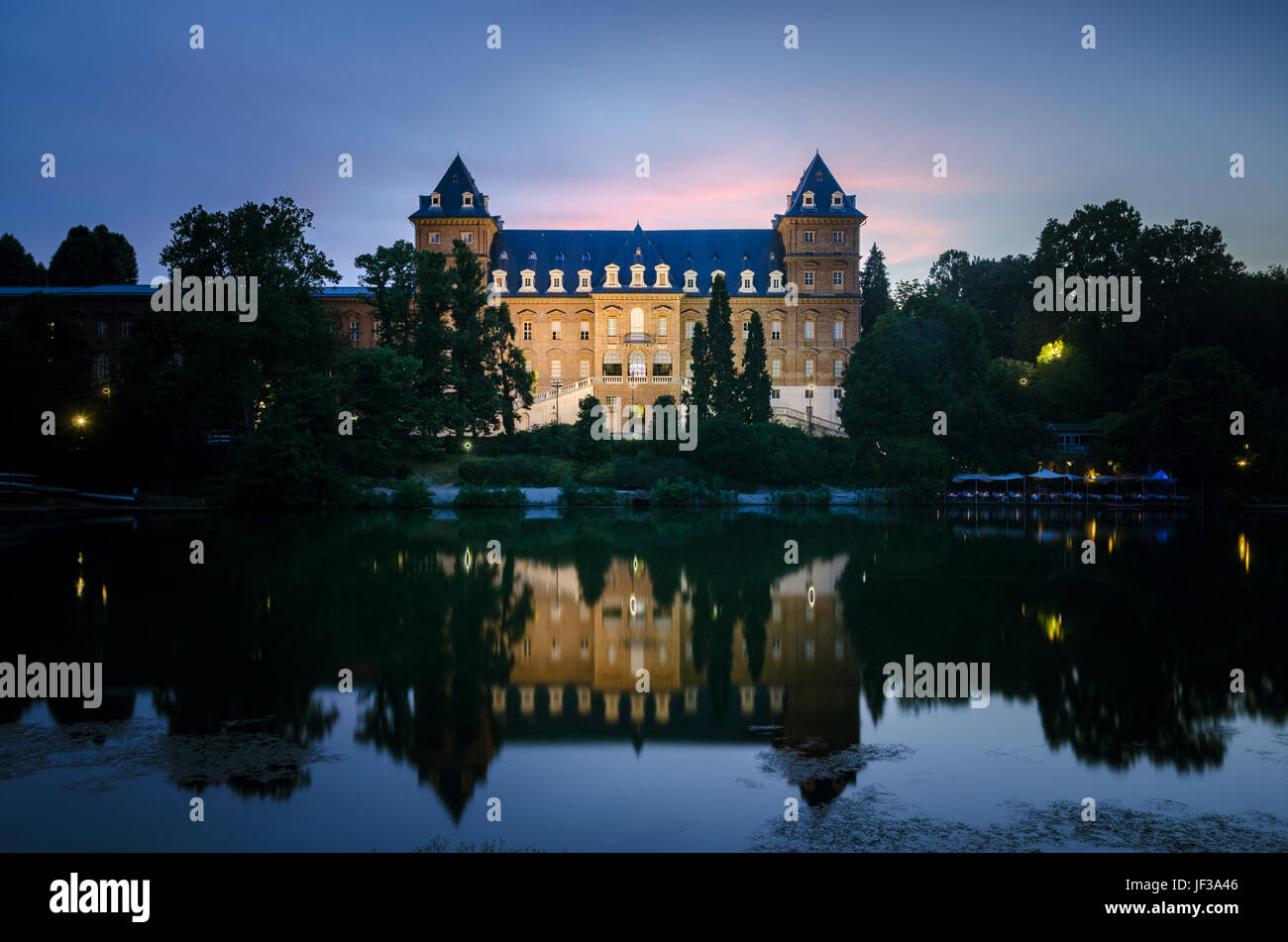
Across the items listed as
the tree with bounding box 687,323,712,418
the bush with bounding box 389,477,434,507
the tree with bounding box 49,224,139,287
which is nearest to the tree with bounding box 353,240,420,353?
the bush with bounding box 389,477,434,507

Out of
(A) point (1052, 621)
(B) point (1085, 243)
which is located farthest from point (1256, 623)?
(B) point (1085, 243)

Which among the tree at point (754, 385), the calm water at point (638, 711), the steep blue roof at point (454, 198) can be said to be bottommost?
the calm water at point (638, 711)

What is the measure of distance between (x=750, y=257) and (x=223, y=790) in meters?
70.3

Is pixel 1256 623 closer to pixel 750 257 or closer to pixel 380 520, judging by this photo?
pixel 380 520

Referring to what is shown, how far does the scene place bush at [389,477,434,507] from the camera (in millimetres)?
43312

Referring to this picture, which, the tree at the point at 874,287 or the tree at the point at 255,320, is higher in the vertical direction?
the tree at the point at 874,287

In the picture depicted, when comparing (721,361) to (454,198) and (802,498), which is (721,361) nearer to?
(802,498)

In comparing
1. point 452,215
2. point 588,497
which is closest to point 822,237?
point 452,215

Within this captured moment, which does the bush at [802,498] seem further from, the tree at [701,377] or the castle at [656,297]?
the castle at [656,297]

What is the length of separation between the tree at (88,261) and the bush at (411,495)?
5054 cm

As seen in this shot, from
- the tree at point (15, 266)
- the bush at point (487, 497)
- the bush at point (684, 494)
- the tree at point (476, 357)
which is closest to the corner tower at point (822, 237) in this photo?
the tree at point (476, 357)

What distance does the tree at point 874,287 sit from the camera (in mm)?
84000

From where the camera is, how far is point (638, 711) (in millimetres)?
9602
